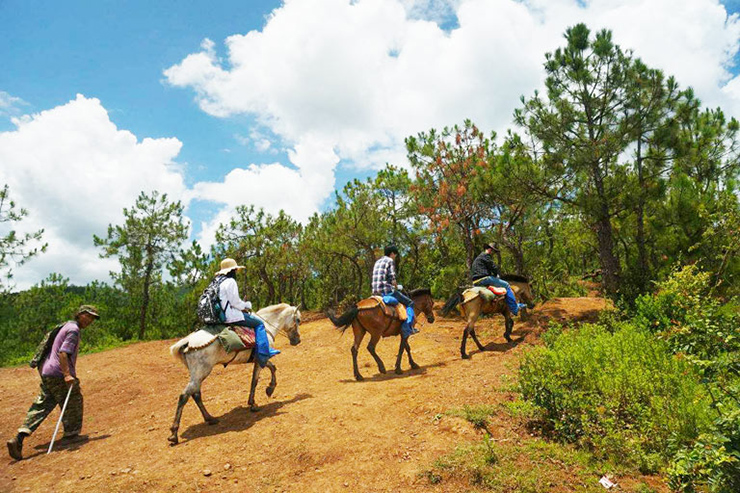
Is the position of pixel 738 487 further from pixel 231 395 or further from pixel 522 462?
pixel 231 395

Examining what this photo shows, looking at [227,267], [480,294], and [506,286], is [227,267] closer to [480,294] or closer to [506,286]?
[480,294]

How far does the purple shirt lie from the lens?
6.60m

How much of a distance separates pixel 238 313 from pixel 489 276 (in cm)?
644

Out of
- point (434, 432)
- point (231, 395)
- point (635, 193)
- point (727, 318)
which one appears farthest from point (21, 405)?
point (635, 193)

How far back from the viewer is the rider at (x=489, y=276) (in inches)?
397

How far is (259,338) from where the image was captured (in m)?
6.93

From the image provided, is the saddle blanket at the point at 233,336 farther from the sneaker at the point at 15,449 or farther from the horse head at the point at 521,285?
the horse head at the point at 521,285

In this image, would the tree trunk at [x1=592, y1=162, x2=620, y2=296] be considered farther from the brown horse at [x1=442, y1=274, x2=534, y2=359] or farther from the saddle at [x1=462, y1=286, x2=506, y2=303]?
the saddle at [x1=462, y1=286, x2=506, y2=303]

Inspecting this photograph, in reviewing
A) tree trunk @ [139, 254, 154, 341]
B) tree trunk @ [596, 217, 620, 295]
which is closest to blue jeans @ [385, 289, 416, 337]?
tree trunk @ [596, 217, 620, 295]

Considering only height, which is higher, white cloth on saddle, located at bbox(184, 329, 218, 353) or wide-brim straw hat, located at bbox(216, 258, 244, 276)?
wide-brim straw hat, located at bbox(216, 258, 244, 276)

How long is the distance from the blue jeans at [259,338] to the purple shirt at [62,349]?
275 cm

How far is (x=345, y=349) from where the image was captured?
1338 cm

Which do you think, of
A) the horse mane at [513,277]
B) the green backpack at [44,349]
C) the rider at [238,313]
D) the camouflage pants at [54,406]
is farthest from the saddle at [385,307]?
the green backpack at [44,349]

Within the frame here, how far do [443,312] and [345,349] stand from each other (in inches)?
174
